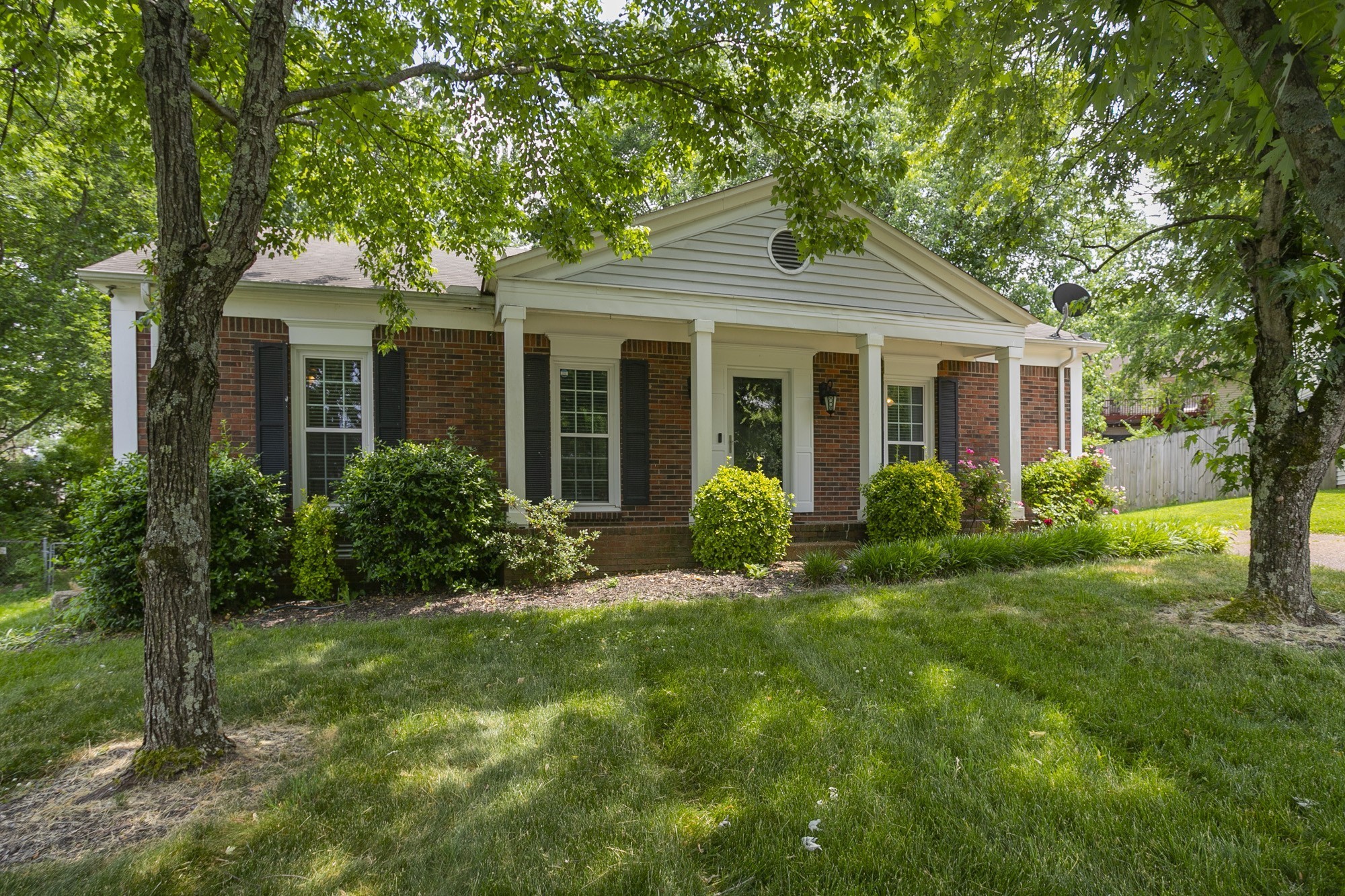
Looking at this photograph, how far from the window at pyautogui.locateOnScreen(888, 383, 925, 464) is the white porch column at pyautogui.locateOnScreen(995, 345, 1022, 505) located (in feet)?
4.55

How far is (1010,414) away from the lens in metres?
9.17

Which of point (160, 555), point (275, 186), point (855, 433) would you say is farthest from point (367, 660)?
point (855, 433)

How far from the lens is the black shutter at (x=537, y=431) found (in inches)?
319

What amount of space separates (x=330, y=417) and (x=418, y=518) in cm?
238

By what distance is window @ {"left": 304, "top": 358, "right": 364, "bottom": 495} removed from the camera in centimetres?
775

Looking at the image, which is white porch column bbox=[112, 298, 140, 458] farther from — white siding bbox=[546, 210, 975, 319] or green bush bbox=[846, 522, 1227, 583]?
green bush bbox=[846, 522, 1227, 583]

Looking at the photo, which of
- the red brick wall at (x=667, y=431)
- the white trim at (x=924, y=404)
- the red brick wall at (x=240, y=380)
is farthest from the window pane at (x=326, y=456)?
the white trim at (x=924, y=404)

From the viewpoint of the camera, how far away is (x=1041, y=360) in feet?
35.2

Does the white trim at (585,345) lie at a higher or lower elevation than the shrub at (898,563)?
higher

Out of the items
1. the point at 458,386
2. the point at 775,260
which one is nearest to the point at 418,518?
the point at 458,386

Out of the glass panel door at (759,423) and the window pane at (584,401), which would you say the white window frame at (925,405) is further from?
the window pane at (584,401)

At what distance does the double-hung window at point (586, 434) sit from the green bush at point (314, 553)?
117 inches

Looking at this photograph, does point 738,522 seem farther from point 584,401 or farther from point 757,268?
point 757,268

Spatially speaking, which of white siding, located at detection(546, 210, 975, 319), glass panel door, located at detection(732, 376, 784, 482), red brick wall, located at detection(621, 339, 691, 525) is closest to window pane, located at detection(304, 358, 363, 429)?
white siding, located at detection(546, 210, 975, 319)
